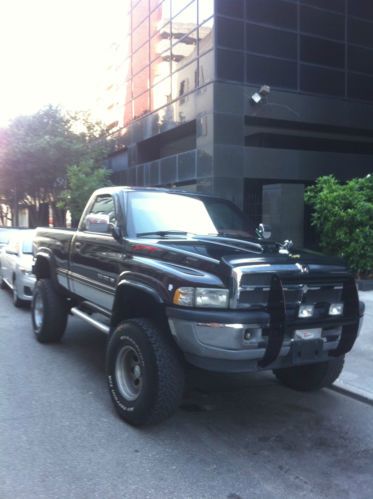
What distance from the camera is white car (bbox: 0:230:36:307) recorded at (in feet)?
31.1

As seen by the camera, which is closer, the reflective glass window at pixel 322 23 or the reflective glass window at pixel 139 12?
the reflective glass window at pixel 322 23

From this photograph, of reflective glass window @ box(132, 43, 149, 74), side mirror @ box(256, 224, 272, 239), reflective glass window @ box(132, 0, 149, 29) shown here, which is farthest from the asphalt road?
reflective glass window @ box(132, 0, 149, 29)

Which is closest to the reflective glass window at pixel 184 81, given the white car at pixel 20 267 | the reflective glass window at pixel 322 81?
the reflective glass window at pixel 322 81

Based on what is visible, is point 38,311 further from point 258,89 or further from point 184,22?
point 184,22

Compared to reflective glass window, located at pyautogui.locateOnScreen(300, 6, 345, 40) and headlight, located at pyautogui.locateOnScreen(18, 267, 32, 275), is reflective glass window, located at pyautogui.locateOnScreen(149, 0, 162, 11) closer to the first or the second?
reflective glass window, located at pyautogui.locateOnScreen(300, 6, 345, 40)

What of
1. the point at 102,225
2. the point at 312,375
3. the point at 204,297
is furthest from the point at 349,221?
the point at 204,297

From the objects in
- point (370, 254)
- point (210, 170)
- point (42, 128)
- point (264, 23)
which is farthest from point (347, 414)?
point (42, 128)

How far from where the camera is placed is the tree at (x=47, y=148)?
2348 centimetres

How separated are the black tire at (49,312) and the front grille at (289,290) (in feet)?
12.0

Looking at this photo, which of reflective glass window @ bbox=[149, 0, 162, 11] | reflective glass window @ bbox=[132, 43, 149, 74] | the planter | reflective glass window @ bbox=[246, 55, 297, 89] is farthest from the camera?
reflective glass window @ bbox=[132, 43, 149, 74]

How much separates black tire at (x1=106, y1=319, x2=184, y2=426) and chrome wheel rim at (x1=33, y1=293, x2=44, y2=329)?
2760 mm

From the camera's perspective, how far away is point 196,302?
3836mm

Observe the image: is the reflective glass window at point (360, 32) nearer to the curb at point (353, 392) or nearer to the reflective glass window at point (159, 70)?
the reflective glass window at point (159, 70)

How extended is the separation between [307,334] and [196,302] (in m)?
0.97
